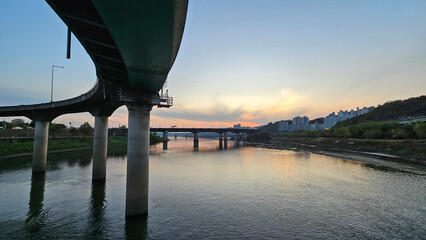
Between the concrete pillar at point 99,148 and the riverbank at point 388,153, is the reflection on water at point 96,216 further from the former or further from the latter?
the riverbank at point 388,153

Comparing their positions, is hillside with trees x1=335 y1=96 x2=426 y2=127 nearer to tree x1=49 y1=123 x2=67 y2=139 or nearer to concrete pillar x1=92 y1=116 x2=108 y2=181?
concrete pillar x1=92 y1=116 x2=108 y2=181

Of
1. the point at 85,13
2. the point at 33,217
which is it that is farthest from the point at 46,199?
the point at 85,13

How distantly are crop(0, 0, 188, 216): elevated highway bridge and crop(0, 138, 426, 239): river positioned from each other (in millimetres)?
3701

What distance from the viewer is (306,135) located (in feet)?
451

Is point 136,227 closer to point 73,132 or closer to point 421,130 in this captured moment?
point 421,130

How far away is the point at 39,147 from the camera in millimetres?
33000

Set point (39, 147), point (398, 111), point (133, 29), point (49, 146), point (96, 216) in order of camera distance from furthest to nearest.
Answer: point (398, 111) < point (49, 146) < point (39, 147) < point (96, 216) < point (133, 29)

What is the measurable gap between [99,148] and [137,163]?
1416 centimetres

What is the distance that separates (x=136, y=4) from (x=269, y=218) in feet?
58.6

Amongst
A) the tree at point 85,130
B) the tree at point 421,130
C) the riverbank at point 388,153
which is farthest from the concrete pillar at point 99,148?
the tree at point 421,130

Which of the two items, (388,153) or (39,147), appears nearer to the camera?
(39,147)

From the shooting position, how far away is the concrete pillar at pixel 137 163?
17.5 m

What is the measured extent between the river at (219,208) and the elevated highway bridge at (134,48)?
3.70 meters

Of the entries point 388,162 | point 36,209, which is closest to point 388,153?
point 388,162
